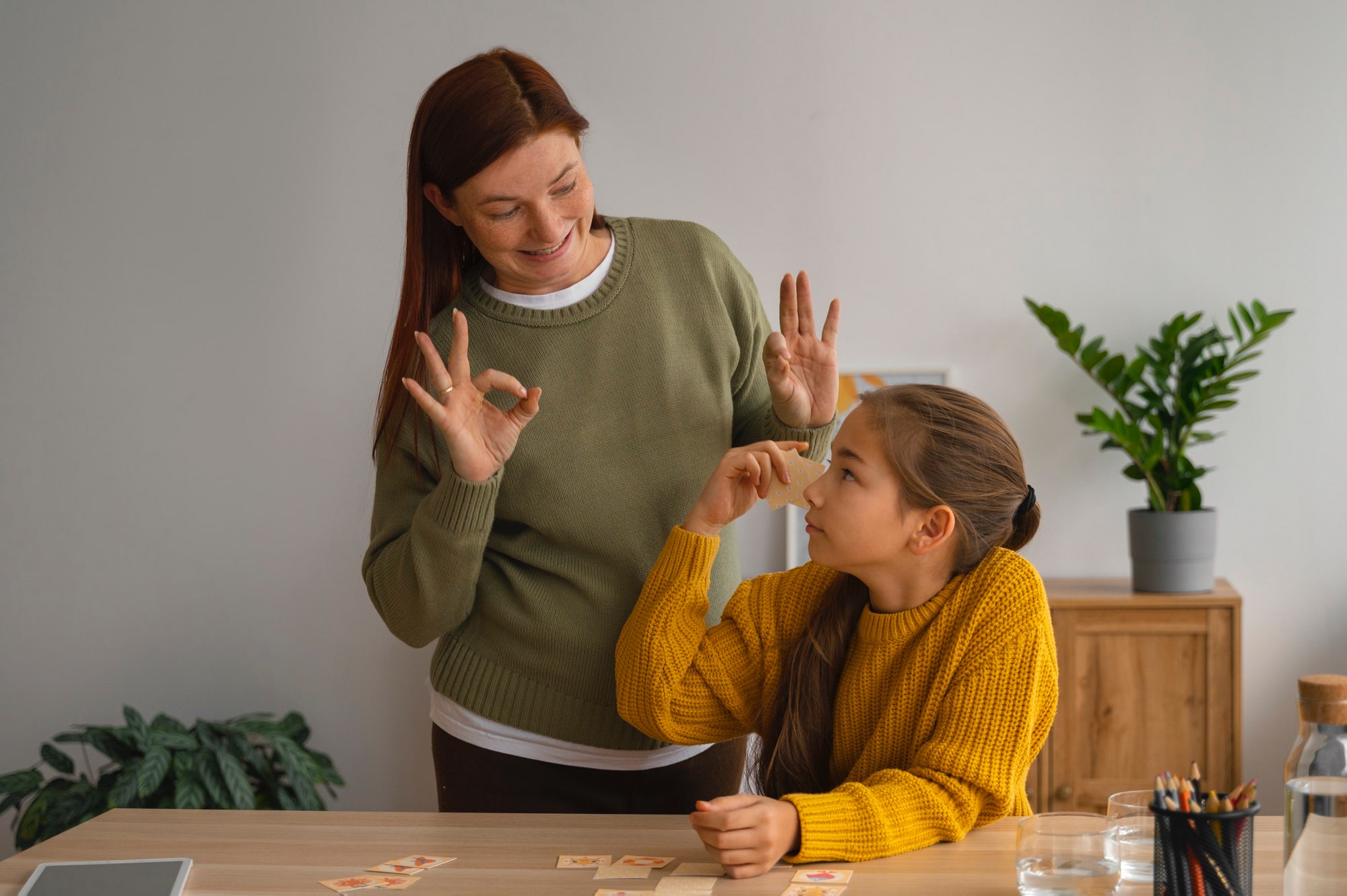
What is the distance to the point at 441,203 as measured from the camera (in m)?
1.61

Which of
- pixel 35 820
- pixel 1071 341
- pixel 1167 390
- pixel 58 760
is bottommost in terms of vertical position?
pixel 35 820

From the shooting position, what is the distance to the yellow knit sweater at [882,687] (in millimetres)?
1308

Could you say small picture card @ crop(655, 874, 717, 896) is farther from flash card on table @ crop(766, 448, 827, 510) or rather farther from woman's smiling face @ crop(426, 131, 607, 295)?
woman's smiling face @ crop(426, 131, 607, 295)

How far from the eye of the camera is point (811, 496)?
155cm

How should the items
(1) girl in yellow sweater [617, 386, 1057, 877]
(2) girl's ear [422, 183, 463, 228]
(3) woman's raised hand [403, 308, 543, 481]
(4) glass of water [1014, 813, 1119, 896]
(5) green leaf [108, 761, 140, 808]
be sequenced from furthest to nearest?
(5) green leaf [108, 761, 140, 808]
(2) girl's ear [422, 183, 463, 228]
(3) woman's raised hand [403, 308, 543, 481]
(1) girl in yellow sweater [617, 386, 1057, 877]
(4) glass of water [1014, 813, 1119, 896]

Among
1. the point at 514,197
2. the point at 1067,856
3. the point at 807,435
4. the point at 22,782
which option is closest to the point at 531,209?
the point at 514,197

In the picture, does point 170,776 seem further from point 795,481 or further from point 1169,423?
point 1169,423

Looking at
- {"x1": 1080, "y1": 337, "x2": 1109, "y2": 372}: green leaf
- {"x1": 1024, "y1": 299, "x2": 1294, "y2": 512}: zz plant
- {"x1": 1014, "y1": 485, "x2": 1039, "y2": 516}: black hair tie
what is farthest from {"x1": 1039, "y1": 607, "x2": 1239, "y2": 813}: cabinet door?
{"x1": 1014, "y1": 485, "x2": 1039, "y2": 516}: black hair tie

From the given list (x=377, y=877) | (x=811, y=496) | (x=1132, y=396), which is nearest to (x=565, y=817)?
(x=377, y=877)

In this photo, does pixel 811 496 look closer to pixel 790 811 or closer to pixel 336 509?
pixel 790 811

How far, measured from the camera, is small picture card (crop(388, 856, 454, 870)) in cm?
129

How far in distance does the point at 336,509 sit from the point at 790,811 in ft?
7.57

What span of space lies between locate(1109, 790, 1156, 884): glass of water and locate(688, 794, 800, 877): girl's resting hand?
0.34 metres

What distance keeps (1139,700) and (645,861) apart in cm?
194
